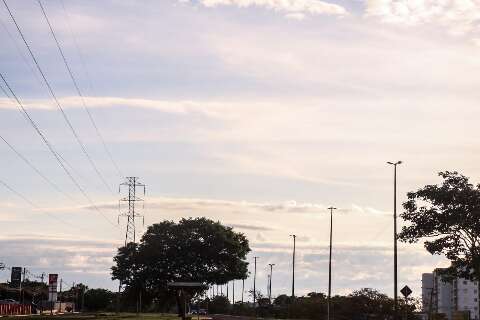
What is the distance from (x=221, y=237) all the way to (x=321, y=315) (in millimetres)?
19912

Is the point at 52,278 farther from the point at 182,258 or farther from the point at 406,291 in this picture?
the point at 406,291

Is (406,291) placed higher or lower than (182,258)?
lower

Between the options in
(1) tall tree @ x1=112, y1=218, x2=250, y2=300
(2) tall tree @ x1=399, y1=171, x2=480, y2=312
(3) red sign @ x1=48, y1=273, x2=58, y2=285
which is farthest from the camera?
(3) red sign @ x1=48, y1=273, x2=58, y2=285

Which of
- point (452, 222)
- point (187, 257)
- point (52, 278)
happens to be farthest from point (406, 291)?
point (52, 278)

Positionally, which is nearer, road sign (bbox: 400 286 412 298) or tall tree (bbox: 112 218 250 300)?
road sign (bbox: 400 286 412 298)

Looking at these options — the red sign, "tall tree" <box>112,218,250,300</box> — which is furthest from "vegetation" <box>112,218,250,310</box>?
the red sign

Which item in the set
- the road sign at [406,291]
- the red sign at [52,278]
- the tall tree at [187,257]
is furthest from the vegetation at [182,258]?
the road sign at [406,291]

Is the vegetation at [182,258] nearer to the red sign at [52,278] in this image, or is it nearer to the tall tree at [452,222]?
the red sign at [52,278]

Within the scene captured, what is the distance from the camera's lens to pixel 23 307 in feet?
372

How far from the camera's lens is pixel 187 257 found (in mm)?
105438

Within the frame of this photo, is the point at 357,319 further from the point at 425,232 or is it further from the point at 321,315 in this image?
the point at 425,232

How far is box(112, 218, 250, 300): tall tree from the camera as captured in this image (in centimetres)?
10556

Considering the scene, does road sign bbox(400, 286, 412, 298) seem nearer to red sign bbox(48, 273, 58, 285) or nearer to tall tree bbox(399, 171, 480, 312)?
tall tree bbox(399, 171, 480, 312)

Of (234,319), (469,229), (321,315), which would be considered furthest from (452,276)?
(321,315)
